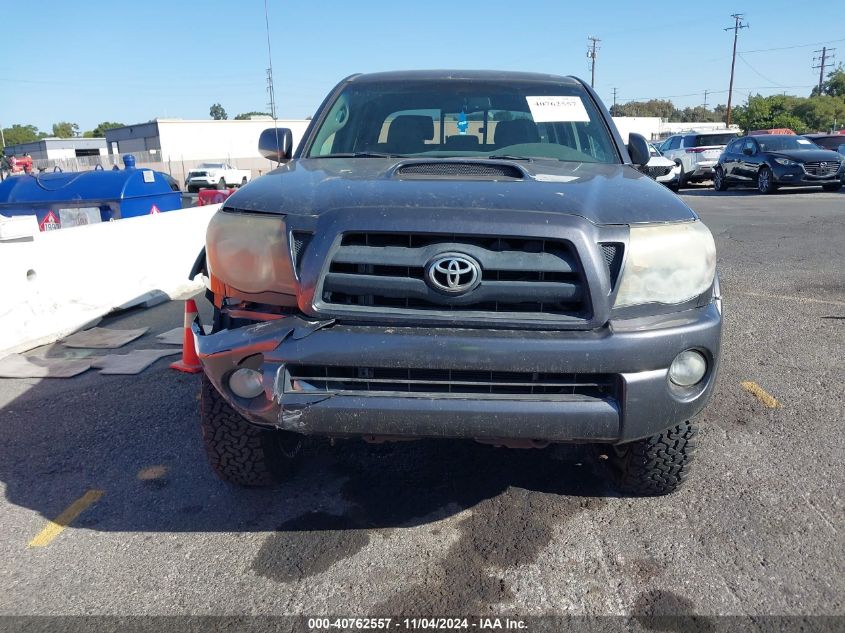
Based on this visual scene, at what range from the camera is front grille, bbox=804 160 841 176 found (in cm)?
1713

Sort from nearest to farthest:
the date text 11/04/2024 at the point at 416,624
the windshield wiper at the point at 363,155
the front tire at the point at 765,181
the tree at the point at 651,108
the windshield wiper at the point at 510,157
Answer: the date text 11/04/2024 at the point at 416,624, the windshield wiper at the point at 510,157, the windshield wiper at the point at 363,155, the front tire at the point at 765,181, the tree at the point at 651,108

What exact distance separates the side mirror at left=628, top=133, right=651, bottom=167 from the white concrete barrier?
4672mm

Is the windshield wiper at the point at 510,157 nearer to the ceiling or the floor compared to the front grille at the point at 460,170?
nearer to the ceiling

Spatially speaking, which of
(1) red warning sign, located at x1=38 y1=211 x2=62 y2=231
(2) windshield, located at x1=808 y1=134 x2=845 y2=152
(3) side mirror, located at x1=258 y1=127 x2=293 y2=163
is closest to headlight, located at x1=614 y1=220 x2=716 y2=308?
(3) side mirror, located at x1=258 y1=127 x2=293 y2=163

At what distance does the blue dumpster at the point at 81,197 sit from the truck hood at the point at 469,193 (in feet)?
22.5

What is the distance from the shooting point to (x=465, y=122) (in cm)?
382

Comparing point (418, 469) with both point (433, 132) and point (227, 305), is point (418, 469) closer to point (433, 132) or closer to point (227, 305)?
point (227, 305)

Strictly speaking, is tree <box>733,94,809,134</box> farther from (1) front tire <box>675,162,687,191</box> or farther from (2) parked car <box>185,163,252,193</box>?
(2) parked car <box>185,163,252,193</box>

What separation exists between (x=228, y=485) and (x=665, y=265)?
2152 millimetres

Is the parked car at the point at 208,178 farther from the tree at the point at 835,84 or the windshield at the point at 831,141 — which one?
the tree at the point at 835,84

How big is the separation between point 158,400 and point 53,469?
3.00ft

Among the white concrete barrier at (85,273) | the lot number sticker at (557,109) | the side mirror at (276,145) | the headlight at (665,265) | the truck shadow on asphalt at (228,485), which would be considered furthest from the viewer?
the white concrete barrier at (85,273)

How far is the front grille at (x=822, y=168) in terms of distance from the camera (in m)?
17.1

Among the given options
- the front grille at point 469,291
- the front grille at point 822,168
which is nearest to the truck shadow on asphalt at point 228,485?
the front grille at point 469,291
